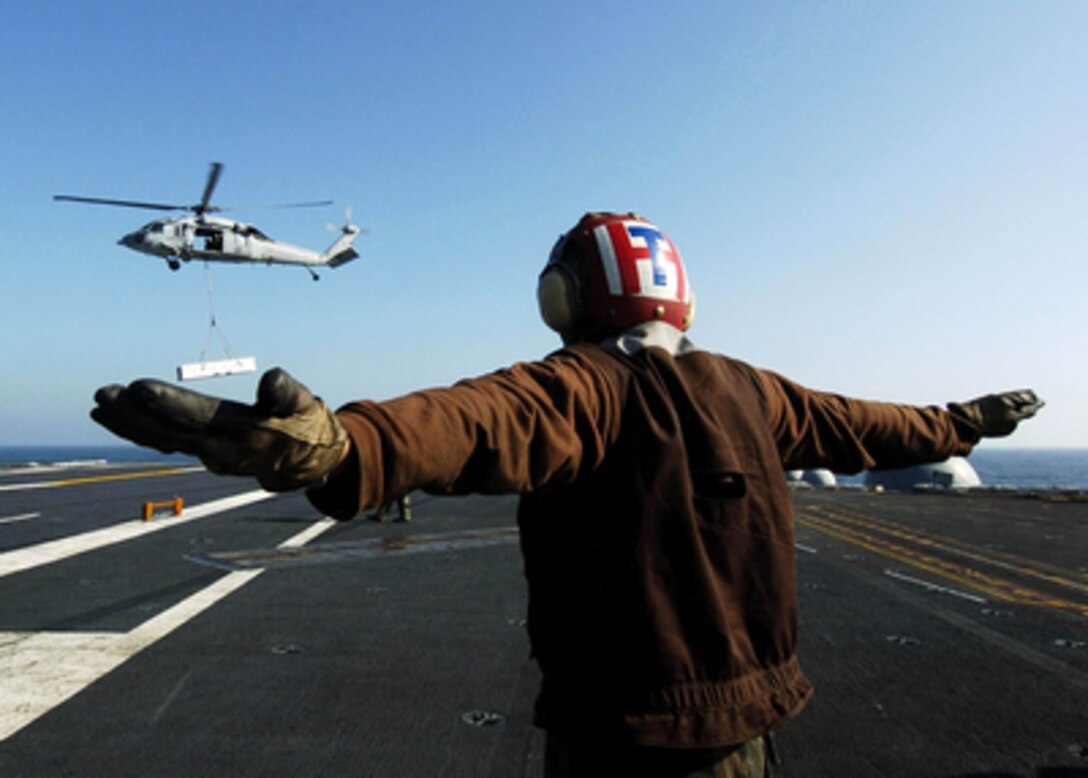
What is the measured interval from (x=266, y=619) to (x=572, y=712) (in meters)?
4.88

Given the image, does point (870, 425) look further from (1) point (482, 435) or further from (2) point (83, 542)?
(2) point (83, 542)

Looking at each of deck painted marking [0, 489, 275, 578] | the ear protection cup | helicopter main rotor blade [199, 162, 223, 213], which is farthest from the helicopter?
the ear protection cup

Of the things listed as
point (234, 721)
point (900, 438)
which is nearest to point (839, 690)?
point (900, 438)

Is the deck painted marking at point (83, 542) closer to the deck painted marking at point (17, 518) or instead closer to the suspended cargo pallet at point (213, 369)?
the deck painted marking at point (17, 518)

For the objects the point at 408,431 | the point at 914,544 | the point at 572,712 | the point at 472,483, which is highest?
the point at 408,431

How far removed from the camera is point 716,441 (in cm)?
173

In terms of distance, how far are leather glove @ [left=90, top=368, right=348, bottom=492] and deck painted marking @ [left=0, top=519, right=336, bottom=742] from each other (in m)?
3.85

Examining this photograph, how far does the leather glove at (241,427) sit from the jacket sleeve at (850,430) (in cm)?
145

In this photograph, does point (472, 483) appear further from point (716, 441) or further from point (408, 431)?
point (716, 441)

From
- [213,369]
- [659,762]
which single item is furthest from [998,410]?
[213,369]

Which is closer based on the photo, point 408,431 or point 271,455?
point 271,455

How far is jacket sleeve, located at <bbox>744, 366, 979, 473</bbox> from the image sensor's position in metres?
2.19

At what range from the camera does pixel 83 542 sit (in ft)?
31.5

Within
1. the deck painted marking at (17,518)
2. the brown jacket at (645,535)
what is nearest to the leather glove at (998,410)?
the brown jacket at (645,535)
